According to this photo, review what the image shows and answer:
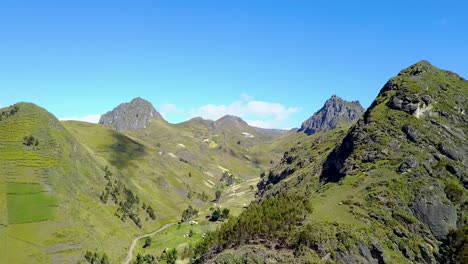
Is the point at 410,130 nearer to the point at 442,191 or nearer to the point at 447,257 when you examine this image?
the point at 442,191

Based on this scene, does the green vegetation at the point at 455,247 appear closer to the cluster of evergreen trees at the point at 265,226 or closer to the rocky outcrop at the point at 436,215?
the rocky outcrop at the point at 436,215

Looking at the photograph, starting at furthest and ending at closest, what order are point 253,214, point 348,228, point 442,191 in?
point 442,191 → point 253,214 → point 348,228

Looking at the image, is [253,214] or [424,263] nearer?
[424,263]

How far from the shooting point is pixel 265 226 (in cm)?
13600

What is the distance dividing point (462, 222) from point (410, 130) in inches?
2048

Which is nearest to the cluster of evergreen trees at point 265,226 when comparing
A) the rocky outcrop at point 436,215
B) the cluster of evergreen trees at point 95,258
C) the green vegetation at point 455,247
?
the rocky outcrop at point 436,215

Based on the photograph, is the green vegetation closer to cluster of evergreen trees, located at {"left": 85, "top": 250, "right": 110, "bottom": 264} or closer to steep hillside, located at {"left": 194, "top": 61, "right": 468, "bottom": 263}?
steep hillside, located at {"left": 194, "top": 61, "right": 468, "bottom": 263}

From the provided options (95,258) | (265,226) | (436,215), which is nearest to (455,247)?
(436,215)

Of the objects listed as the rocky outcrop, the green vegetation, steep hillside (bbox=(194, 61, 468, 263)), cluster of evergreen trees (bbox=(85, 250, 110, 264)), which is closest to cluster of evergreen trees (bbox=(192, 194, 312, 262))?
steep hillside (bbox=(194, 61, 468, 263))

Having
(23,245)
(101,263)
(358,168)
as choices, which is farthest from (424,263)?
(23,245)

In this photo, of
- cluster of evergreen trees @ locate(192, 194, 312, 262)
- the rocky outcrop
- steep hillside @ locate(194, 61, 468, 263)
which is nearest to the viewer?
steep hillside @ locate(194, 61, 468, 263)

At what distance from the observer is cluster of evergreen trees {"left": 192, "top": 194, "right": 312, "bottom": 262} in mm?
132125

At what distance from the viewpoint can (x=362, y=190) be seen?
532ft

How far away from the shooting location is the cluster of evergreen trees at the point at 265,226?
13212cm
